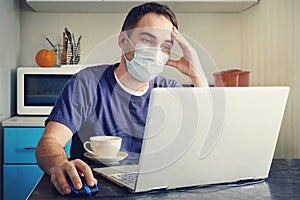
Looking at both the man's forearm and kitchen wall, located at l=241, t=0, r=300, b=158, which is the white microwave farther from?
the man's forearm

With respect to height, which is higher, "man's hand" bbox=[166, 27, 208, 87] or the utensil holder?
the utensil holder

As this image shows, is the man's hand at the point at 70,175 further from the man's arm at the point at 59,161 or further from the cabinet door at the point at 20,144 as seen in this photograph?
the cabinet door at the point at 20,144

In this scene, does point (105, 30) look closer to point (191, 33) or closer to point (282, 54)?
point (191, 33)

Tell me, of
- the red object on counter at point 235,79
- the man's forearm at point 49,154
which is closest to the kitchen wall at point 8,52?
the red object on counter at point 235,79

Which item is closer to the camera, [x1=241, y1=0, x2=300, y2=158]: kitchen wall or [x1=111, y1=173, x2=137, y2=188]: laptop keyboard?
[x1=111, y1=173, x2=137, y2=188]: laptop keyboard

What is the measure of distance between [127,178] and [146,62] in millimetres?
623

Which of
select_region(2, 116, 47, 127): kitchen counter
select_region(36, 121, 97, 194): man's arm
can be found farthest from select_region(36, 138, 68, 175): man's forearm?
select_region(2, 116, 47, 127): kitchen counter

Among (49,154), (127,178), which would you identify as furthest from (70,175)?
(49,154)

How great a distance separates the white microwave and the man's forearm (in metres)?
1.53

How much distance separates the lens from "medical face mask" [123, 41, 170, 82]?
63.2 inches

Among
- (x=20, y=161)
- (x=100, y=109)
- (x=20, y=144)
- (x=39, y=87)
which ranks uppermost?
(x=39, y=87)

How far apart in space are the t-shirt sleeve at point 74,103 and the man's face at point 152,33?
21 centimetres

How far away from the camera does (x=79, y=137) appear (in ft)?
5.07

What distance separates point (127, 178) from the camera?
3.59 ft
